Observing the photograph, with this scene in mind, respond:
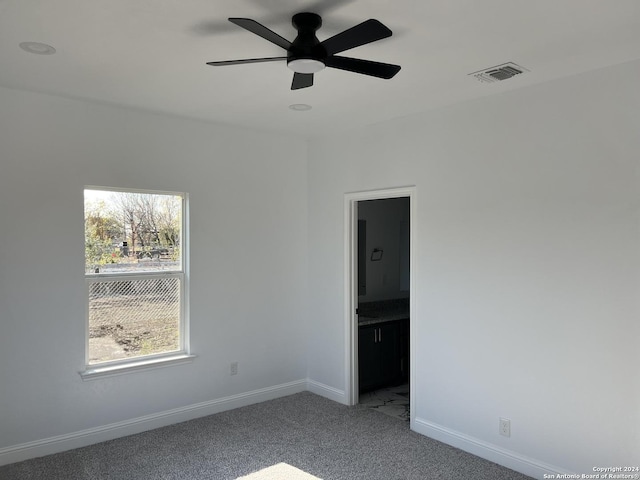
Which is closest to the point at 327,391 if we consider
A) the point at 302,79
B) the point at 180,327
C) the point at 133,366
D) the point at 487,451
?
the point at 180,327

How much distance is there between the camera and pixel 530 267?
3316 mm

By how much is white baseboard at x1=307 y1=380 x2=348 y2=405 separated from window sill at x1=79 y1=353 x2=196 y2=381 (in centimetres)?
138

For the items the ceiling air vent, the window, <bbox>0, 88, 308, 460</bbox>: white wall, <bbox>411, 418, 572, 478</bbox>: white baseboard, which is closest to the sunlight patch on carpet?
<bbox>411, 418, 572, 478</bbox>: white baseboard

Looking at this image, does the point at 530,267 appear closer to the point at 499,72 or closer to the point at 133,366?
the point at 499,72

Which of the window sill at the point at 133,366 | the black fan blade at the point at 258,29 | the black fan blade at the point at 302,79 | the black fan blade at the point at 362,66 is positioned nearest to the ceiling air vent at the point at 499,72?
the black fan blade at the point at 362,66

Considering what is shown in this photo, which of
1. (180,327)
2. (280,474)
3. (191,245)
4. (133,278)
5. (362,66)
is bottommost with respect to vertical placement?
(280,474)

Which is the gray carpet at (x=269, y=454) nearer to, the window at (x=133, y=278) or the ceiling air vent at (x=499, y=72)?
the window at (x=133, y=278)

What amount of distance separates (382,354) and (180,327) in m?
2.10

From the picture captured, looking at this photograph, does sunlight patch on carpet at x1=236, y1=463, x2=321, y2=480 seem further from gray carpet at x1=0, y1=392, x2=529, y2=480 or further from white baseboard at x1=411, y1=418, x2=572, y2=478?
white baseboard at x1=411, y1=418, x2=572, y2=478

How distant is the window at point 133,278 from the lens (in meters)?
3.88

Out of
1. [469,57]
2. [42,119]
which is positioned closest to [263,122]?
[42,119]

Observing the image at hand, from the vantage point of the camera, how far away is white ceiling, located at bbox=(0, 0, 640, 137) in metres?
2.26

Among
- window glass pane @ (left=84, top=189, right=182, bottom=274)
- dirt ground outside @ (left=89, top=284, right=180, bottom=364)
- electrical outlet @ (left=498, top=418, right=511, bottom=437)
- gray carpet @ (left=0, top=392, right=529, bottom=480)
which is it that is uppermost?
window glass pane @ (left=84, top=189, right=182, bottom=274)

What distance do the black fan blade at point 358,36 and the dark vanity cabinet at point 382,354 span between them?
3.18 meters
